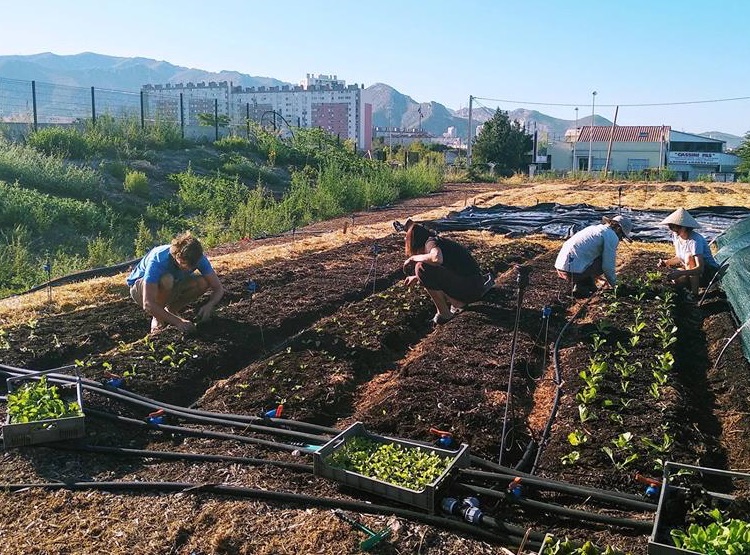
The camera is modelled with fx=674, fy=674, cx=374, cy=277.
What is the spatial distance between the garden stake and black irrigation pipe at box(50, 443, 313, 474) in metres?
0.47

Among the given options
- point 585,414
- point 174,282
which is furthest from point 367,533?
point 174,282

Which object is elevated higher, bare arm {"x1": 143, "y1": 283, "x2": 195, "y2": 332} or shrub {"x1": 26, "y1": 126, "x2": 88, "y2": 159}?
shrub {"x1": 26, "y1": 126, "x2": 88, "y2": 159}

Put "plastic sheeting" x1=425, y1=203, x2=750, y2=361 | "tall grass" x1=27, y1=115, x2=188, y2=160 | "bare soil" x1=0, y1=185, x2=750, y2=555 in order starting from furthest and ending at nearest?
"tall grass" x1=27, y1=115, x2=188, y2=160, "plastic sheeting" x1=425, y1=203, x2=750, y2=361, "bare soil" x1=0, y1=185, x2=750, y2=555

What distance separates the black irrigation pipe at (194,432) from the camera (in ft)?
12.2

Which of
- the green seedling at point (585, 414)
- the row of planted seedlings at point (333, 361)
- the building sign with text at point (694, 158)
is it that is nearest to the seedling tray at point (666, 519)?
the green seedling at point (585, 414)

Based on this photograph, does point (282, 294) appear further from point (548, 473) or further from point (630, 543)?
point (630, 543)

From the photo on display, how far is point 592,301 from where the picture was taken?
7125 millimetres

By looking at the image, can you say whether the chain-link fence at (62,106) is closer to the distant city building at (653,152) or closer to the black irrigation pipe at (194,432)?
the black irrigation pipe at (194,432)

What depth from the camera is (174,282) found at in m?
5.87

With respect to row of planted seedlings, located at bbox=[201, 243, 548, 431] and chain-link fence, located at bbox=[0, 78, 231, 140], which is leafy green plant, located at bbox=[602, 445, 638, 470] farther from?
chain-link fence, located at bbox=[0, 78, 231, 140]

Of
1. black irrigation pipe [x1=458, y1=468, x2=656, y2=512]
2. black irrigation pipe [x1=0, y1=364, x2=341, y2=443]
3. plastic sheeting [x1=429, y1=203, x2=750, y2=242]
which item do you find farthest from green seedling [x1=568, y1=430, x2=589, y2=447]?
plastic sheeting [x1=429, y1=203, x2=750, y2=242]

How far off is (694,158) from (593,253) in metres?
67.4

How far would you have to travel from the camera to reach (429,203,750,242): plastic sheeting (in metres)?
11.9

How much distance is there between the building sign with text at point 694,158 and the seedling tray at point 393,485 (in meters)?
69.6
